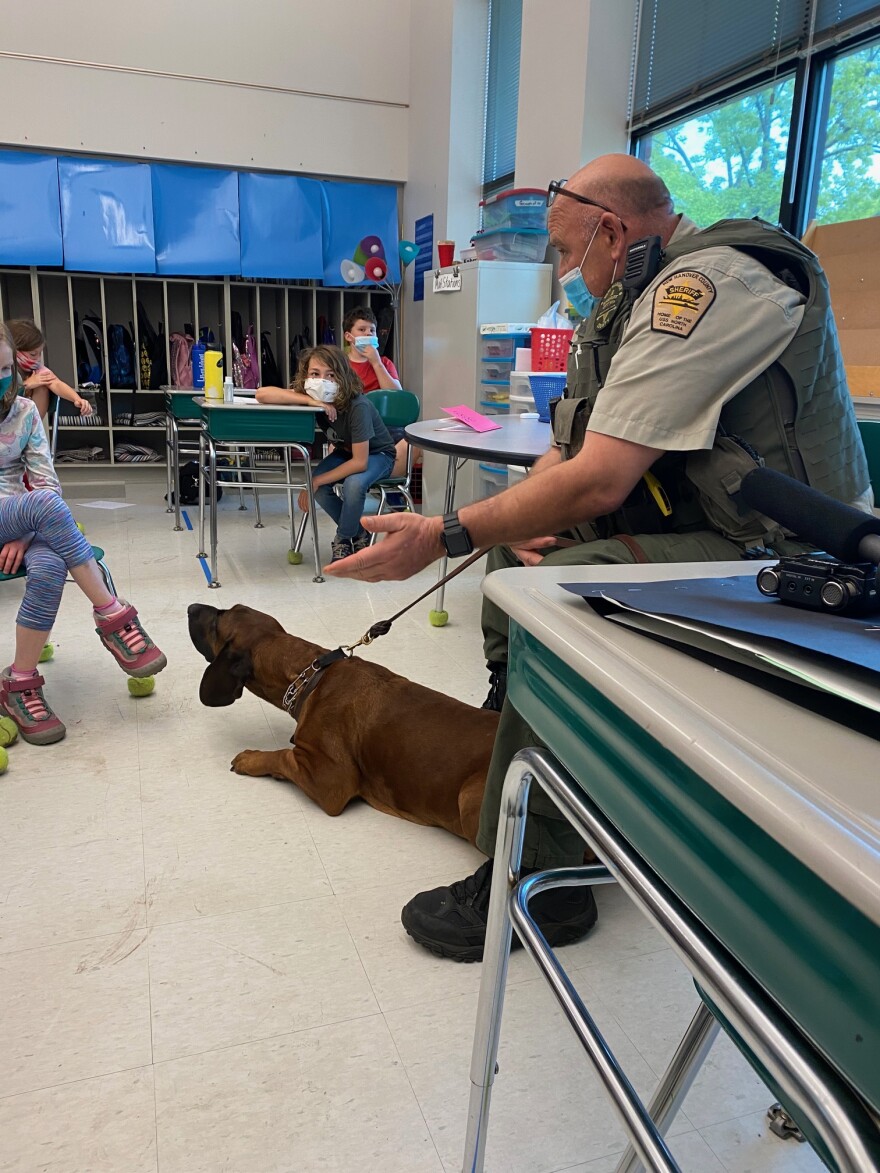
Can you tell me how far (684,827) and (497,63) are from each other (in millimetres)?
6091

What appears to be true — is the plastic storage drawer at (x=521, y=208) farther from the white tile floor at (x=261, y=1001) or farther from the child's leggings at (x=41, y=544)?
the white tile floor at (x=261, y=1001)

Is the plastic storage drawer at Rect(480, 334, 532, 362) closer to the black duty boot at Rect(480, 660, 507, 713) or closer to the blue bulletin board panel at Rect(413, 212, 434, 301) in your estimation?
the blue bulletin board panel at Rect(413, 212, 434, 301)

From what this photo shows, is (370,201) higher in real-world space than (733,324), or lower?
higher

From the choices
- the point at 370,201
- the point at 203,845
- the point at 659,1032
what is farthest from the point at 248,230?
the point at 659,1032

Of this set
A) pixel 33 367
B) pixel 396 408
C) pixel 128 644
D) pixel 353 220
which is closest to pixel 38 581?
pixel 128 644

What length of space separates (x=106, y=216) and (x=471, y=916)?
19.1 feet

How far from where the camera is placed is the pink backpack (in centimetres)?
643

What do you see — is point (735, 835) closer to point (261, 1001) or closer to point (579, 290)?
point (261, 1001)

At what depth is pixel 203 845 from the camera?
169 centimetres

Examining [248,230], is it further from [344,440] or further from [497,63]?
[344,440]

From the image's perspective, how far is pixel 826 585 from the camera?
1.82 feet

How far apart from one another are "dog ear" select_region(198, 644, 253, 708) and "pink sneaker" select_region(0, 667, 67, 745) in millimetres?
441

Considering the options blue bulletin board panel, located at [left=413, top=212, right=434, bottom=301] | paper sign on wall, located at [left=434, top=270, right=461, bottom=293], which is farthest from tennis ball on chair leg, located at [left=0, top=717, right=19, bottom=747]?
blue bulletin board panel, located at [left=413, top=212, right=434, bottom=301]

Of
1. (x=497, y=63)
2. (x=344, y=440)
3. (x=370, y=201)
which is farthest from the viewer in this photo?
(x=370, y=201)
